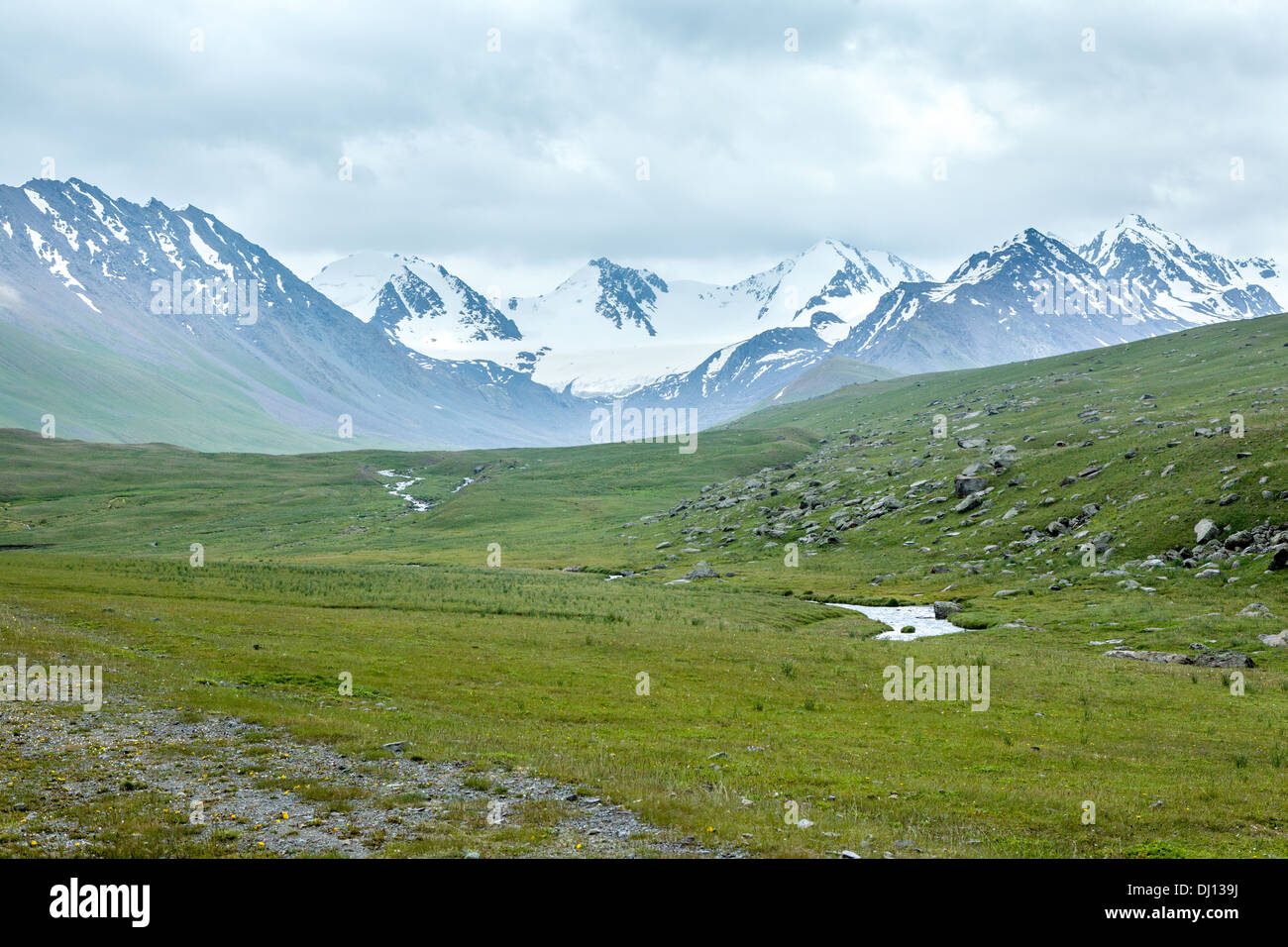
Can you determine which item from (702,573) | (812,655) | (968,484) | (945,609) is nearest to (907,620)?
(945,609)

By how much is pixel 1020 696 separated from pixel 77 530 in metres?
165

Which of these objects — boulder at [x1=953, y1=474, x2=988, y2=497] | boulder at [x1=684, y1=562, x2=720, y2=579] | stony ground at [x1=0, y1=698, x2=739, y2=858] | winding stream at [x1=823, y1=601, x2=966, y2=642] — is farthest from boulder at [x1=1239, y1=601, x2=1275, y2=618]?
boulder at [x1=684, y1=562, x2=720, y2=579]

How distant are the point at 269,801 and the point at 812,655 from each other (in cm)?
3297

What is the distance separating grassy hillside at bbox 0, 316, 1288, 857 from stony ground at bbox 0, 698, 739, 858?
0.21m

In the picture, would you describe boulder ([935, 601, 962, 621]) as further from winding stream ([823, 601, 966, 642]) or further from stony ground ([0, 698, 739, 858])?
stony ground ([0, 698, 739, 858])

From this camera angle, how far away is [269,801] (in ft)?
61.7

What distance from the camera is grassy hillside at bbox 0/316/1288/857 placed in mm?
19078

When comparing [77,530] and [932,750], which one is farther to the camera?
[77,530]

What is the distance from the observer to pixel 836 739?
2780cm

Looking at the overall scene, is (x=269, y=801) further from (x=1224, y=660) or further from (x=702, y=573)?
(x=702, y=573)

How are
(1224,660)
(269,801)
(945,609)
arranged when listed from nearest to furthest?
(269,801) → (1224,660) → (945,609)

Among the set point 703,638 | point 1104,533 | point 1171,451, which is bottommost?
point 703,638
